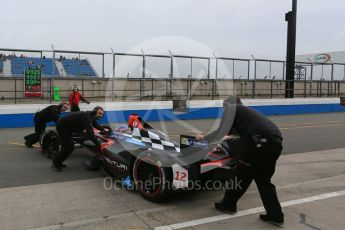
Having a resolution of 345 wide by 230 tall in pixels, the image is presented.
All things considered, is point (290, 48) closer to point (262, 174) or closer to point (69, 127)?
point (69, 127)

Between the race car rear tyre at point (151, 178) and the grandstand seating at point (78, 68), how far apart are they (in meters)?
14.0

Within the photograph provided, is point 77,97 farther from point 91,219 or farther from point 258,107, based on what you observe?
point 91,219

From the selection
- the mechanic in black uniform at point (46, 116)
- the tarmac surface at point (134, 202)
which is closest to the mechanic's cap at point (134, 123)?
the tarmac surface at point (134, 202)

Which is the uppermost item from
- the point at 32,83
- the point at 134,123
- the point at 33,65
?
the point at 33,65

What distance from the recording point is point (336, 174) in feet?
24.2

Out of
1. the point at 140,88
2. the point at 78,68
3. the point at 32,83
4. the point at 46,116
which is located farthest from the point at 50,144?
the point at 78,68

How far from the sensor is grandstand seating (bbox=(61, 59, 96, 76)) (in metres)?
19.0

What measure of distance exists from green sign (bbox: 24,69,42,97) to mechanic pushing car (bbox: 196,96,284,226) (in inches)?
542

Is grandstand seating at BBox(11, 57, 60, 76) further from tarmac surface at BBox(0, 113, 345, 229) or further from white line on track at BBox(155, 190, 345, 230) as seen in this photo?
white line on track at BBox(155, 190, 345, 230)

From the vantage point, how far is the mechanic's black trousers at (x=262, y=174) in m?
4.73

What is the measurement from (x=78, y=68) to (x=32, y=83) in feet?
9.83

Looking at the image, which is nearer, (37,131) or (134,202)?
(134,202)

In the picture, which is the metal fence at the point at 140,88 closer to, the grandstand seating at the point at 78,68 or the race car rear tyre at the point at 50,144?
the grandstand seating at the point at 78,68

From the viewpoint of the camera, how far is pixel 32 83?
17391 mm
